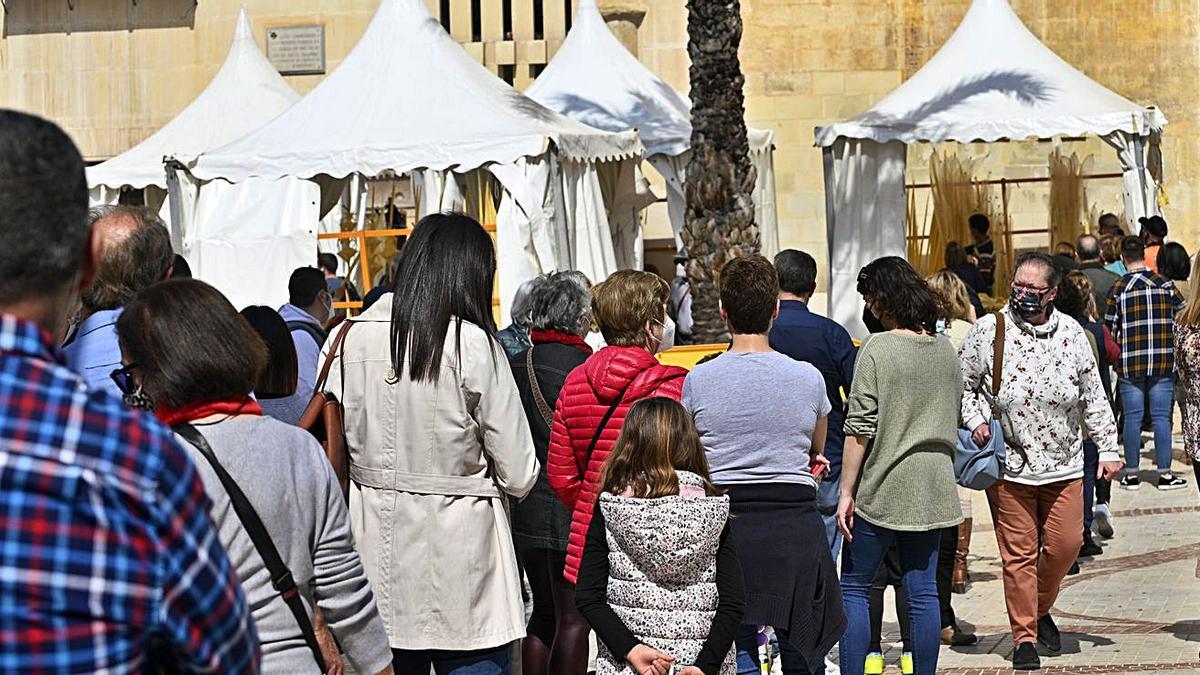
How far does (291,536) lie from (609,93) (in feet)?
50.2

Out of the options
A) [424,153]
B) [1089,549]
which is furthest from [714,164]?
[1089,549]

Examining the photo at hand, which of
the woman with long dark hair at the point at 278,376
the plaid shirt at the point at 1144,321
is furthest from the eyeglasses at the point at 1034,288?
the plaid shirt at the point at 1144,321

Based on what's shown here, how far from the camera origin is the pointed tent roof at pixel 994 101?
16203mm

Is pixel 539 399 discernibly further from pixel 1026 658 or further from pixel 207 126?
pixel 207 126

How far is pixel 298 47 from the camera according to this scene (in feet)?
81.2

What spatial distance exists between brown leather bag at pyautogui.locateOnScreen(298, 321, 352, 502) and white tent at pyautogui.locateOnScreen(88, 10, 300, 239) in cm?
1338

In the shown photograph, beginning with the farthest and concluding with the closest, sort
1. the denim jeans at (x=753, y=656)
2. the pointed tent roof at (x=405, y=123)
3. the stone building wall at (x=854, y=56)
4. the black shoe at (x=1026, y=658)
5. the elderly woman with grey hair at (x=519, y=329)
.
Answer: the stone building wall at (x=854, y=56)
the pointed tent roof at (x=405, y=123)
the black shoe at (x=1026, y=658)
the elderly woman with grey hair at (x=519, y=329)
the denim jeans at (x=753, y=656)

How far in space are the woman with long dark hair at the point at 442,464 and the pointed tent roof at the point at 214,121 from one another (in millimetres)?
13360

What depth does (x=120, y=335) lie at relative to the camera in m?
3.35

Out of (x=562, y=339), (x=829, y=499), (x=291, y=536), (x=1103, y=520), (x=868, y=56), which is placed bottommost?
(x=1103, y=520)

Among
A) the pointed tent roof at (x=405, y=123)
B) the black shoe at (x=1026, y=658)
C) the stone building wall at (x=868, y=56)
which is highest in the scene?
the stone building wall at (x=868, y=56)

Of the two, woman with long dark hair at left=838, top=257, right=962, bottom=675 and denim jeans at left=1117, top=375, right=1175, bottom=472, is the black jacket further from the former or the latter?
denim jeans at left=1117, top=375, right=1175, bottom=472

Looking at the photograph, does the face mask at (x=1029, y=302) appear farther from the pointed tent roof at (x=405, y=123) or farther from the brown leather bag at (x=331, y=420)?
the pointed tent roof at (x=405, y=123)

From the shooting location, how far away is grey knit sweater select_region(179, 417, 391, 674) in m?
3.21
